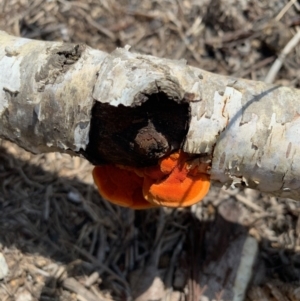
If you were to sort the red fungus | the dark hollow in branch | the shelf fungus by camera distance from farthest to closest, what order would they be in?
the red fungus < the shelf fungus < the dark hollow in branch

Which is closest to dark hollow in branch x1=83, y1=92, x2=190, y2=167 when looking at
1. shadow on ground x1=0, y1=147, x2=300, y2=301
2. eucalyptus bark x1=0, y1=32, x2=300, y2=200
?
eucalyptus bark x1=0, y1=32, x2=300, y2=200

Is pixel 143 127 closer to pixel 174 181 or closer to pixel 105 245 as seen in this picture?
pixel 174 181

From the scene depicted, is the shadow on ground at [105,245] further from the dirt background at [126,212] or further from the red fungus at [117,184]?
the red fungus at [117,184]

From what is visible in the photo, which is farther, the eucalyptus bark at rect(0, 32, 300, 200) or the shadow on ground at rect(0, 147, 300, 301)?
the shadow on ground at rect(0, 147, 300, 301)

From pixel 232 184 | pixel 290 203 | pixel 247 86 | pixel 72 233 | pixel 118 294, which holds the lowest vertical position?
pixel 118 294

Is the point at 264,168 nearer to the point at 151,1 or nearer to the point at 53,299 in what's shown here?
the point at 53,299

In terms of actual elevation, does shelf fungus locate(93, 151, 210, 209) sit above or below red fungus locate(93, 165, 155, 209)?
above

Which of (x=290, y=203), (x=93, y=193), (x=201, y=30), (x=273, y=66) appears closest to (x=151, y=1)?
(x=201, y=30)

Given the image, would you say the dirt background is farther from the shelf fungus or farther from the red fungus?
the shelf fungus
